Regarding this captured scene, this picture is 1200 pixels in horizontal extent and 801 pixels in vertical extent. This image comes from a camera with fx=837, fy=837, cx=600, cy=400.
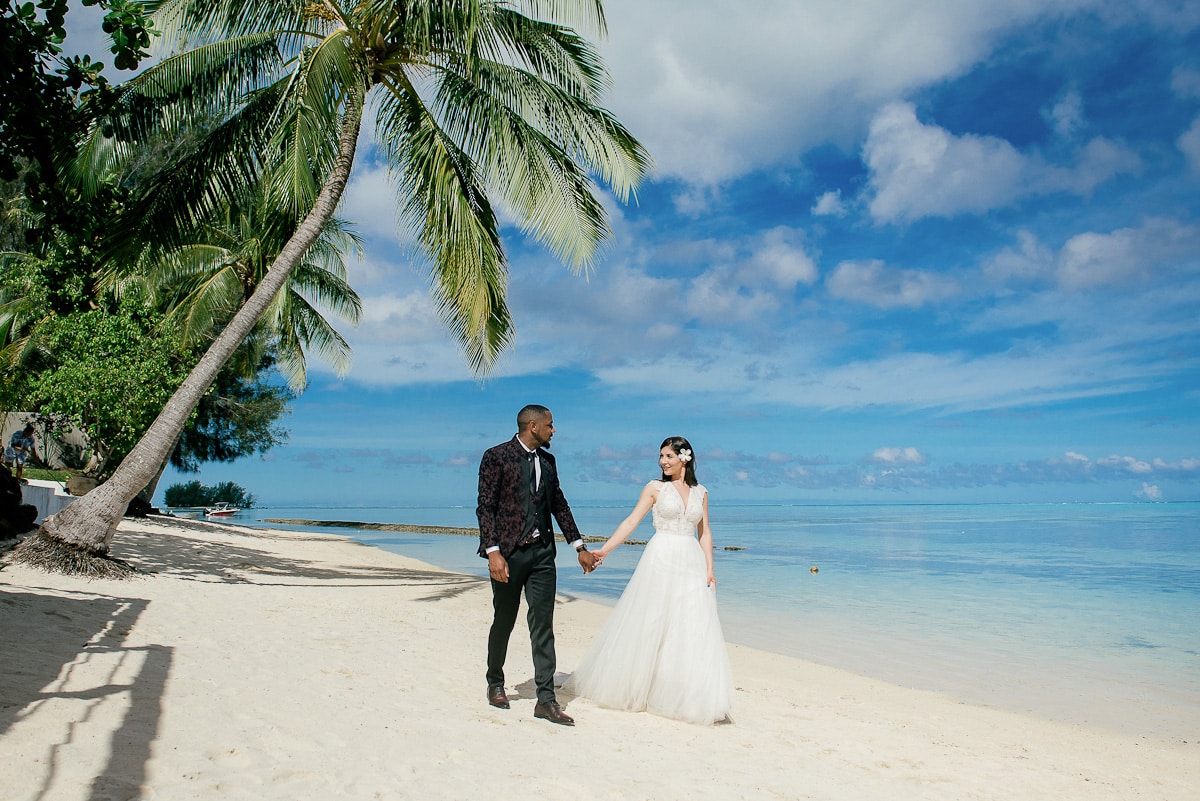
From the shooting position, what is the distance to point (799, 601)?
16.2 metres

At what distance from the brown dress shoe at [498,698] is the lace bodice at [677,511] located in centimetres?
152

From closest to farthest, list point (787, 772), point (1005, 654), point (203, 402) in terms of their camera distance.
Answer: point (787, 772)
point (1005, 654)
point (203, 402)

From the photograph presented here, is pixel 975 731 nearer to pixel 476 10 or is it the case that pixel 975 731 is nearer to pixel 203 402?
pixel 476 10

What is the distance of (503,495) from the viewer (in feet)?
17.7

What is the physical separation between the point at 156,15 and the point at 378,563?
11.2m

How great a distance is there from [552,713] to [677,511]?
5.22ft

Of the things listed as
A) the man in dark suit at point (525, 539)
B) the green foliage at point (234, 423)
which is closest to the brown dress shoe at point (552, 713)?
the man in dark suit at point (525, 539)

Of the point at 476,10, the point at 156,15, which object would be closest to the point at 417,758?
the point at 476,10

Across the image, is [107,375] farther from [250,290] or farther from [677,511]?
[677,511]

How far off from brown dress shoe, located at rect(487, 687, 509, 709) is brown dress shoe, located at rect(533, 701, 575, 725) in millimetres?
262

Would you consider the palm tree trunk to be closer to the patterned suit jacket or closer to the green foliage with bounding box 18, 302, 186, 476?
the patterned suit jacket

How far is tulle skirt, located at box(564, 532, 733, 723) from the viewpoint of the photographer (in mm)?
5578

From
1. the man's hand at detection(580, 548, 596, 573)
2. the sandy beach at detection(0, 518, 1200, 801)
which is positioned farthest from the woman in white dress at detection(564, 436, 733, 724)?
the man's hand at detection(580, 548, 596, 573)

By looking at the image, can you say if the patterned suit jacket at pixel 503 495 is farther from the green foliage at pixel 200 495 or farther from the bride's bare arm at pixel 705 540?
the green foliage at pixel 200 495
